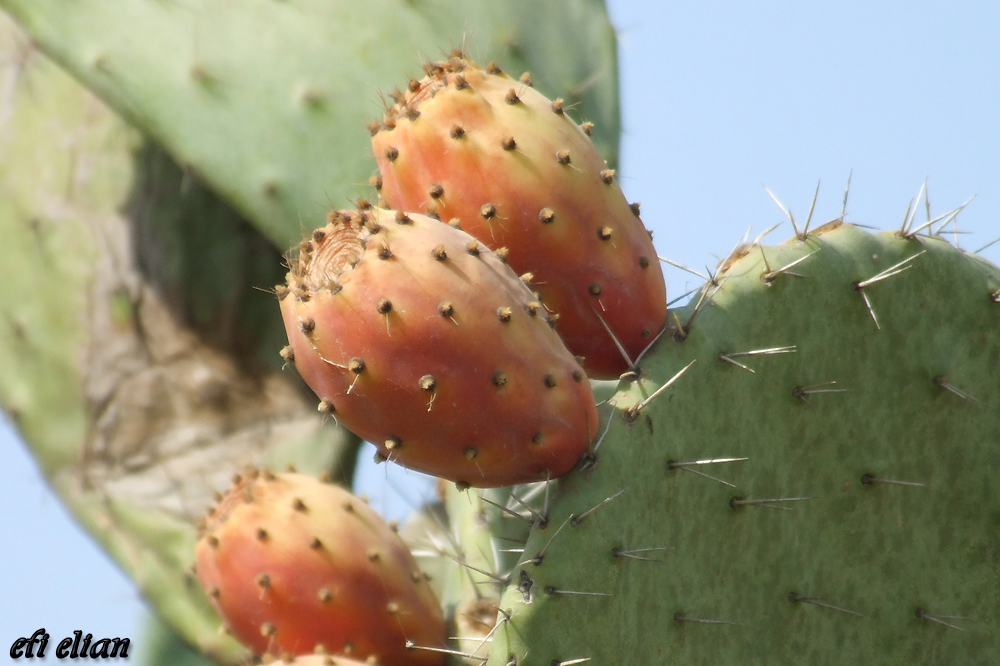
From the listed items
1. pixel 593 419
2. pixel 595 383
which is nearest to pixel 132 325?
pixel 595 383

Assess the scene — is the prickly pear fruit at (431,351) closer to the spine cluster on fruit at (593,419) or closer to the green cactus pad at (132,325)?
the spine cluster on fruit at (593,419)

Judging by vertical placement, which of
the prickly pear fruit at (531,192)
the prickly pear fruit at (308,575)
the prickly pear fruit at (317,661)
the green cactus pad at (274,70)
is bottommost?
the prickly pear fruit at (317,661)

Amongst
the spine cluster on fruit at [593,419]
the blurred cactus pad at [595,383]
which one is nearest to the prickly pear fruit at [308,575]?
the spine cluster on fruit at [593,419]

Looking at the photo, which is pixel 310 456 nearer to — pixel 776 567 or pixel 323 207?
pixel 323 207

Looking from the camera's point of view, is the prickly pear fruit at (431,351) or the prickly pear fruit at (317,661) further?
the prickly pear fruit at (317,661)

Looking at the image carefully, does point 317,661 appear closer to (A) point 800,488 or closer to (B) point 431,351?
(B) point 431,351

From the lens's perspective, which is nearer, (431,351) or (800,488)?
(431,351)

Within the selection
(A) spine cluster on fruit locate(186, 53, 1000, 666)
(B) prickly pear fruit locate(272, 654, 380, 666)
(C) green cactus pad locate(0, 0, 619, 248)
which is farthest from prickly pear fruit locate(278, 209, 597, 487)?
(C) green cactus pad locate(0, 0, 619, 248)

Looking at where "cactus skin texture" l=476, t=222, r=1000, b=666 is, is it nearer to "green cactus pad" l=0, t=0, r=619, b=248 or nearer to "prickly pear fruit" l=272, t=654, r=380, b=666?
"prickly pear fruit" l=272, t=654, r=380, b=666
